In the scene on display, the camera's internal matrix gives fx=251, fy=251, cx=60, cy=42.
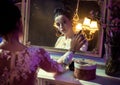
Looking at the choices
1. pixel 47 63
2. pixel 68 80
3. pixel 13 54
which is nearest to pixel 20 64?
pixel 13 54

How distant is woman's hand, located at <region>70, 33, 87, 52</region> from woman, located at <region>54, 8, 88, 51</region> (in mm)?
28

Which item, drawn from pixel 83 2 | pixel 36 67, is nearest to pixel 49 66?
pixel 36 67

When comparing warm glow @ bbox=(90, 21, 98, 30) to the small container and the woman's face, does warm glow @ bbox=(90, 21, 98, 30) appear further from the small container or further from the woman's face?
the small container

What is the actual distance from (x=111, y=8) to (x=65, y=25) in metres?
0.37

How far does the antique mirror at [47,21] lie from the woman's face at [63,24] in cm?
4

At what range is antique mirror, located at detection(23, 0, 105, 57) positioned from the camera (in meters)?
1.77

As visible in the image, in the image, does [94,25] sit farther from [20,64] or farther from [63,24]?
[20,64]

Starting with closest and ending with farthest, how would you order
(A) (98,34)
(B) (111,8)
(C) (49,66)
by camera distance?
(C) (49,66), (B) (111,8), (A) (98,34)

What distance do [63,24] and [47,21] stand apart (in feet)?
0.45

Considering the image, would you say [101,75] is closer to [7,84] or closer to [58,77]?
[58,77]

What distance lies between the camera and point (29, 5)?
198cm

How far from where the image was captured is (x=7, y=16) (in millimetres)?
1318

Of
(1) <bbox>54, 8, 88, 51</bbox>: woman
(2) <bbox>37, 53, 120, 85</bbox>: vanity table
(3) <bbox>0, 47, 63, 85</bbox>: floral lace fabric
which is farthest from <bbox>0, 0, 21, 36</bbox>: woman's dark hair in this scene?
(1) <bbox>54, 8, 88, 51</bbox>: woman

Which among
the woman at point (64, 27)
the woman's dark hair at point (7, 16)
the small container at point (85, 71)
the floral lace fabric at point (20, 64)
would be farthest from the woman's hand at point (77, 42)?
the woman's dark hair at point (7, 16)
